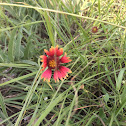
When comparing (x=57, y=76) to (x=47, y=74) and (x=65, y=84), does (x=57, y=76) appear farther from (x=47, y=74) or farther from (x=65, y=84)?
(x=65, y=84)

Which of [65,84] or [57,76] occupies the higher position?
[57,76]

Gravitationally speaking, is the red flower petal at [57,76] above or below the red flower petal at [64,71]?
below

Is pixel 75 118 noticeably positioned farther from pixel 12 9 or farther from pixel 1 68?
pixel 12 9

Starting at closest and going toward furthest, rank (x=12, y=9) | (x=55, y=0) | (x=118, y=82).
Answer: (x=118, y=82), (x=55, y=0), (x=12, y=9)

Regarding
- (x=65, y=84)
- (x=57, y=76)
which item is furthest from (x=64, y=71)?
(x=65, y=84)

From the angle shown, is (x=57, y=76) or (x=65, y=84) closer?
(x=57, y=76)

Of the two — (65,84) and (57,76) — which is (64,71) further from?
(65,84)

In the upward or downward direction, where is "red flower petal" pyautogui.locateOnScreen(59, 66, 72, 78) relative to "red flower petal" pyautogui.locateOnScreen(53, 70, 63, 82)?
upward

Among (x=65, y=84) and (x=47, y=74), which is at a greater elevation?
(x=47, y=74)

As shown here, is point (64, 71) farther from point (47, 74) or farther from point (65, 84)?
point (65, 84)

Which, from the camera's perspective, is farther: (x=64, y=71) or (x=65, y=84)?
(x=65, y=84)

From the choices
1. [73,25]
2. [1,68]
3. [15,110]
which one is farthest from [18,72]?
[73,25]
